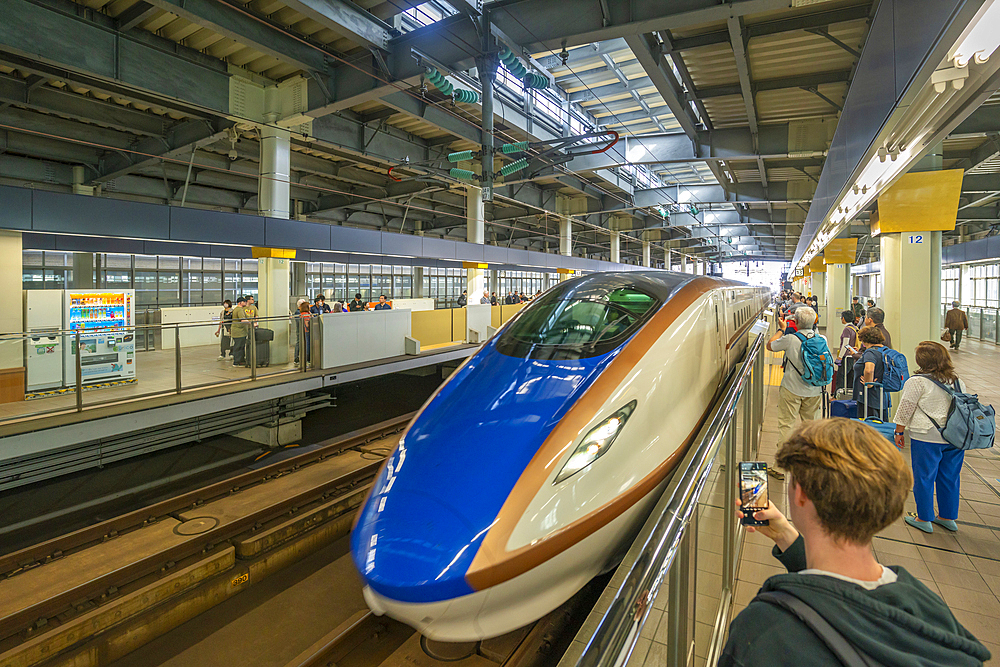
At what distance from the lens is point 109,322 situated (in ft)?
32.4

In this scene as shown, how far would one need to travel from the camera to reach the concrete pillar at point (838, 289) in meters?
18.5

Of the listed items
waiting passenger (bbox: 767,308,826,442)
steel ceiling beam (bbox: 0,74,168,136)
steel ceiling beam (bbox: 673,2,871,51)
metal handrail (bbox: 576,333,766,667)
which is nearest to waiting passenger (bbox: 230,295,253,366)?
steel ceiling beam (bbox: 0,74,168,136)

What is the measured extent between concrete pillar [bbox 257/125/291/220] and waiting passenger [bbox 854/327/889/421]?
30.6ft

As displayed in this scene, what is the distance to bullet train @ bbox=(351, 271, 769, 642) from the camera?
8.21 ft

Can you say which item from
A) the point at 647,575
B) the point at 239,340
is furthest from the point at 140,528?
the point at 647,575

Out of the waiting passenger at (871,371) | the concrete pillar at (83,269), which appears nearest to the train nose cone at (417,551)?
the waiting passenger at (871,371)

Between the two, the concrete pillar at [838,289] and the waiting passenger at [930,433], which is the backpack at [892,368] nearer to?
the waiting passenger at [930,433]

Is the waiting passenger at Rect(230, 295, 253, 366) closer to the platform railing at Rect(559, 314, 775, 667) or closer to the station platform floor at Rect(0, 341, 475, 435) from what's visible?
the station platform floor at Rect(0, 341, 475, 435)

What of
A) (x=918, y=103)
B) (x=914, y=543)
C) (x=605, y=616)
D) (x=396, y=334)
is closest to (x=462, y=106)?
(x=396, y=334)

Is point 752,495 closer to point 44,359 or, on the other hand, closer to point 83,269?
point 44,359

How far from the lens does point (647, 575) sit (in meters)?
1.28

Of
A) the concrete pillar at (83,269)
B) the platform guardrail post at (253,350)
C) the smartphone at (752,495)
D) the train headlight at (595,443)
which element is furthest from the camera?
the concrete pillar at (83,269)

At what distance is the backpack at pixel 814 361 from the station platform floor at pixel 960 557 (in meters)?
1.18

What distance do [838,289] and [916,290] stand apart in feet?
41.9
